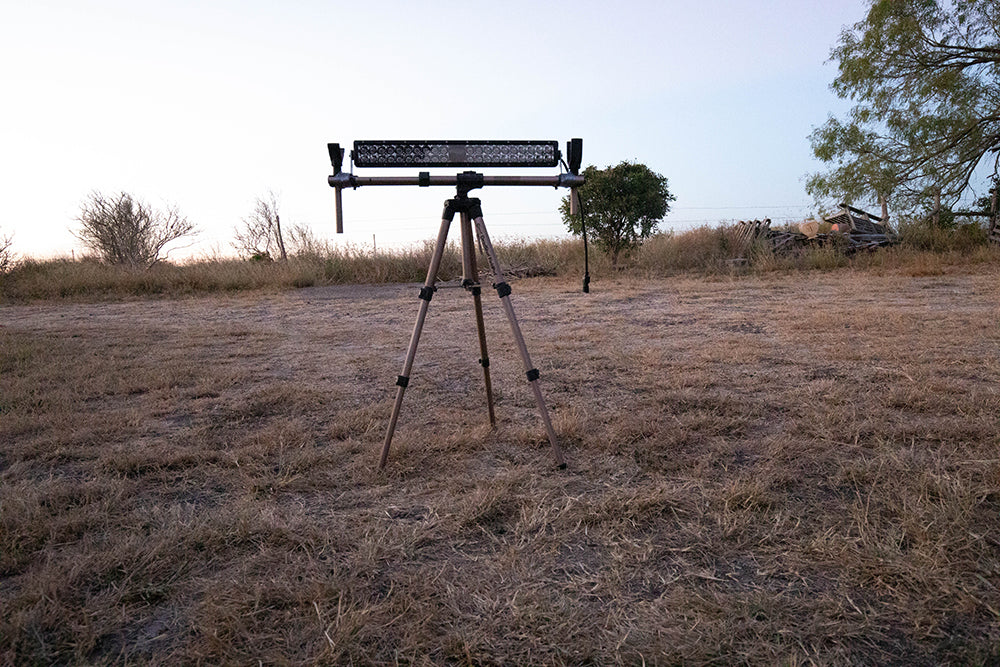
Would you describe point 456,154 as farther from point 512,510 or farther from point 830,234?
point 830,234

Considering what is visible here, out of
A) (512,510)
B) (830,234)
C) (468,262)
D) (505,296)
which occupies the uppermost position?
(830,234)

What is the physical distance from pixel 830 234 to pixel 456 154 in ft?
43.7

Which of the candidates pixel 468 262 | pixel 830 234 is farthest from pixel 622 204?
pixel 468 262

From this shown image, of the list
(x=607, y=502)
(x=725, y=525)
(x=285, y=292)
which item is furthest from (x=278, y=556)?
(x=285, y=292)

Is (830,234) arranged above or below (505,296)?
above

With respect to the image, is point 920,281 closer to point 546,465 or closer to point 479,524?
point 546,465

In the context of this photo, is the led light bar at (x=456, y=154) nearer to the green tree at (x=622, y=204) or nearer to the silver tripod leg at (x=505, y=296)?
the silver tripod leg at (x=505, y=296)

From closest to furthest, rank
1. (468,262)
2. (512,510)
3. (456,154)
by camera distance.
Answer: (512,510) < (456,154) < (468,262)

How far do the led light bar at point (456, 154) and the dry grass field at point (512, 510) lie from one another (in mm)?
1297

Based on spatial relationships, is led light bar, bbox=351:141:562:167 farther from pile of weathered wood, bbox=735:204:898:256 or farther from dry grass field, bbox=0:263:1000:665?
pile of weathered wood, bbox=735:204:898:256

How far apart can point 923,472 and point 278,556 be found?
7.95 ft

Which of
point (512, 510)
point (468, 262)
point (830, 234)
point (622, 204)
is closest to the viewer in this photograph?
point (512, 510)

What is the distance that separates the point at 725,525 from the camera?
6.99 ft

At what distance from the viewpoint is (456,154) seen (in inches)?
98.3
